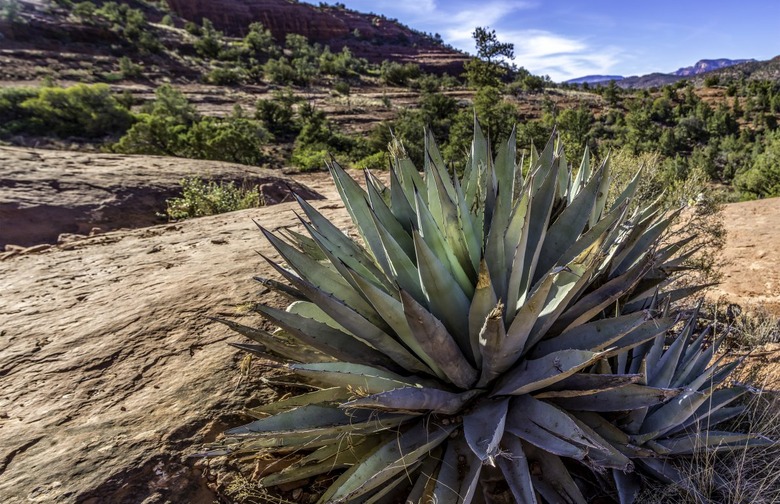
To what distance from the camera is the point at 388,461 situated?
1.22 m

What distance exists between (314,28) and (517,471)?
11315 centimetres

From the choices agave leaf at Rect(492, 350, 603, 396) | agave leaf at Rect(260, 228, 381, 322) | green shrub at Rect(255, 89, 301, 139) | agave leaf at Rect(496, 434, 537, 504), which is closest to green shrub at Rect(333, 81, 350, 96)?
green shrub at Rect(255, 89, 301, 139)

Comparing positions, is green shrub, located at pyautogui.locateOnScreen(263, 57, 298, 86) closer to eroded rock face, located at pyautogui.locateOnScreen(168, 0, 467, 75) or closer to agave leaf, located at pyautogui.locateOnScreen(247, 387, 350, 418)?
eroded rock face, located at pyautogui.locateOnScreen(168, 0, 467, 75)

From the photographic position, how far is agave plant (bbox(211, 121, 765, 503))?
46.2 inches

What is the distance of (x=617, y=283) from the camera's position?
144cm

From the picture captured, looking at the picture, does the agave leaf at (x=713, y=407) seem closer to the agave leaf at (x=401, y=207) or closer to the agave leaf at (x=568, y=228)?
the agave leaf at (x=568, y=228)

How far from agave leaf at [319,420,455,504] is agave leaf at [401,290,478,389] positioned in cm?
17

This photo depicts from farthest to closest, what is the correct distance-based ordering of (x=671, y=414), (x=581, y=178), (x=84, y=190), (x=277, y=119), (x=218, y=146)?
(x=277, y=119), (x=218, y=146), (x=84, y=190), (x=581, y=178), (x=671, y=414)

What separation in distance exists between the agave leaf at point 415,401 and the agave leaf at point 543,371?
13 centimetres

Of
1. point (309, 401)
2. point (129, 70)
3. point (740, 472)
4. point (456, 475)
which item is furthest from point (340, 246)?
point (129, 70)

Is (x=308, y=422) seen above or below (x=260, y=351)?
below

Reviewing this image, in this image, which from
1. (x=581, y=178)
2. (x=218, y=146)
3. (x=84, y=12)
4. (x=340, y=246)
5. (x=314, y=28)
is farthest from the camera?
(x=314, y=28)

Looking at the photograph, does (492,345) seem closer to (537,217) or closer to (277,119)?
(537,217)

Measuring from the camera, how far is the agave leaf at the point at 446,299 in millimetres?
1333
